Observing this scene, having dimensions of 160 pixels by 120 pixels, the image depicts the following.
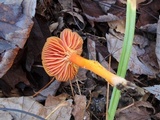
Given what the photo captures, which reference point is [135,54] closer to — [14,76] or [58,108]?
[58,108]

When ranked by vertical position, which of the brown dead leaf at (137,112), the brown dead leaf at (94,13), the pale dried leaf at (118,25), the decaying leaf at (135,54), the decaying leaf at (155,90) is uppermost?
the brown dead leaf at (94,13)

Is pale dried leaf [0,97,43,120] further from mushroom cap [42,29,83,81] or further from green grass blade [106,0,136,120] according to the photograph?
green grass blade [106,0,136,120]

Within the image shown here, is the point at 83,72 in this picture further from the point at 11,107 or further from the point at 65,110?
the point at 11,107

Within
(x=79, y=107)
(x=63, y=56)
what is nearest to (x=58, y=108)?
(x=79, y=107)

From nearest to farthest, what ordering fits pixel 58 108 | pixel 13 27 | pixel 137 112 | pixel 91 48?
1. pixel 13 27
2. pixel 58 108
3. pixel 137 112
4. pixel 91 48

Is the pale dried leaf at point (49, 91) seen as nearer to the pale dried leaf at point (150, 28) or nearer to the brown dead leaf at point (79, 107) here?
the brown dead leaf at point (79, 107)

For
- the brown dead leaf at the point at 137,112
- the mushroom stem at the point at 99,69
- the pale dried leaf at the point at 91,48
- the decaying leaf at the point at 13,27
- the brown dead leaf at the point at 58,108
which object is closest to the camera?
the mushroom stem at the point at 99,69

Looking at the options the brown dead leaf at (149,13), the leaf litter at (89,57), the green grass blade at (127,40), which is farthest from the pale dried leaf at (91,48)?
the green grass blade at (127,40)
